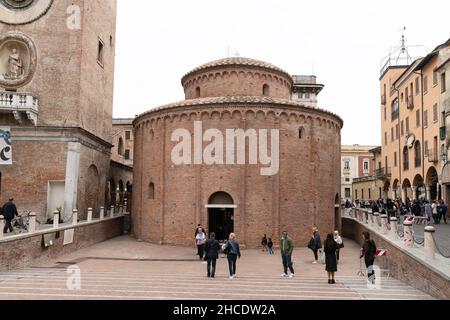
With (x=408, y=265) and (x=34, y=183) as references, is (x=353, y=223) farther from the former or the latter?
(x=34, y=183)

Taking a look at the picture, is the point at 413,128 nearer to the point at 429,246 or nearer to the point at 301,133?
the point at 301,133

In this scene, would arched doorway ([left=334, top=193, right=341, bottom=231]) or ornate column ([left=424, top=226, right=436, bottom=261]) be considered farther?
arched doorway ([left=334, top=193, right=341, bottom=231])

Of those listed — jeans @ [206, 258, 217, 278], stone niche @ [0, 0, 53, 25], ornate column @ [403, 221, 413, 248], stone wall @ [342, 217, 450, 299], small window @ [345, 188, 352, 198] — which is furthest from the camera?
small window @ [345, 188, 352, 198]

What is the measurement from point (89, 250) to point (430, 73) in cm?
2666

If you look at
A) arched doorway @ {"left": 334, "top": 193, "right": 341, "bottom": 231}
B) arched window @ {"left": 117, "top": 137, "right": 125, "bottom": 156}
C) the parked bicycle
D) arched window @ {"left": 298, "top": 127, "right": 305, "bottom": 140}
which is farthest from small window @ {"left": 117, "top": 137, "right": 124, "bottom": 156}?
arched window @ {"left": 298, "top": 127, "right": 305, "bottom": 140}

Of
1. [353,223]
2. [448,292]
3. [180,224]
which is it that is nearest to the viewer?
[448,292]

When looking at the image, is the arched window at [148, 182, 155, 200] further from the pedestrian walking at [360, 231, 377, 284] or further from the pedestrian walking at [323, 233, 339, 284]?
the pedestrian walking at [360, 231, 377, 284]

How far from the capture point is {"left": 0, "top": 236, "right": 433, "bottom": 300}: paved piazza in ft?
33.6

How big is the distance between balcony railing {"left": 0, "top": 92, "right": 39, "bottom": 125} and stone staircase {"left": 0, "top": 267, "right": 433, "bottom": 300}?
9650 millimetres

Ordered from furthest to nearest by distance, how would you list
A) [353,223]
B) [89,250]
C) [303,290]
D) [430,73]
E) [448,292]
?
[430,73] → [353,223] → [89,250] → [303,290] → [448,292]

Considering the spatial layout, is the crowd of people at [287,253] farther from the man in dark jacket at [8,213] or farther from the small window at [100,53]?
the small window at [100,53]

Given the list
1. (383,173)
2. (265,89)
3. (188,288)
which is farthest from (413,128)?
(188,288)

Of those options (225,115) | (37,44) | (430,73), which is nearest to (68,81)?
(37,44)

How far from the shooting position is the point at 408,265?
38.6ft
